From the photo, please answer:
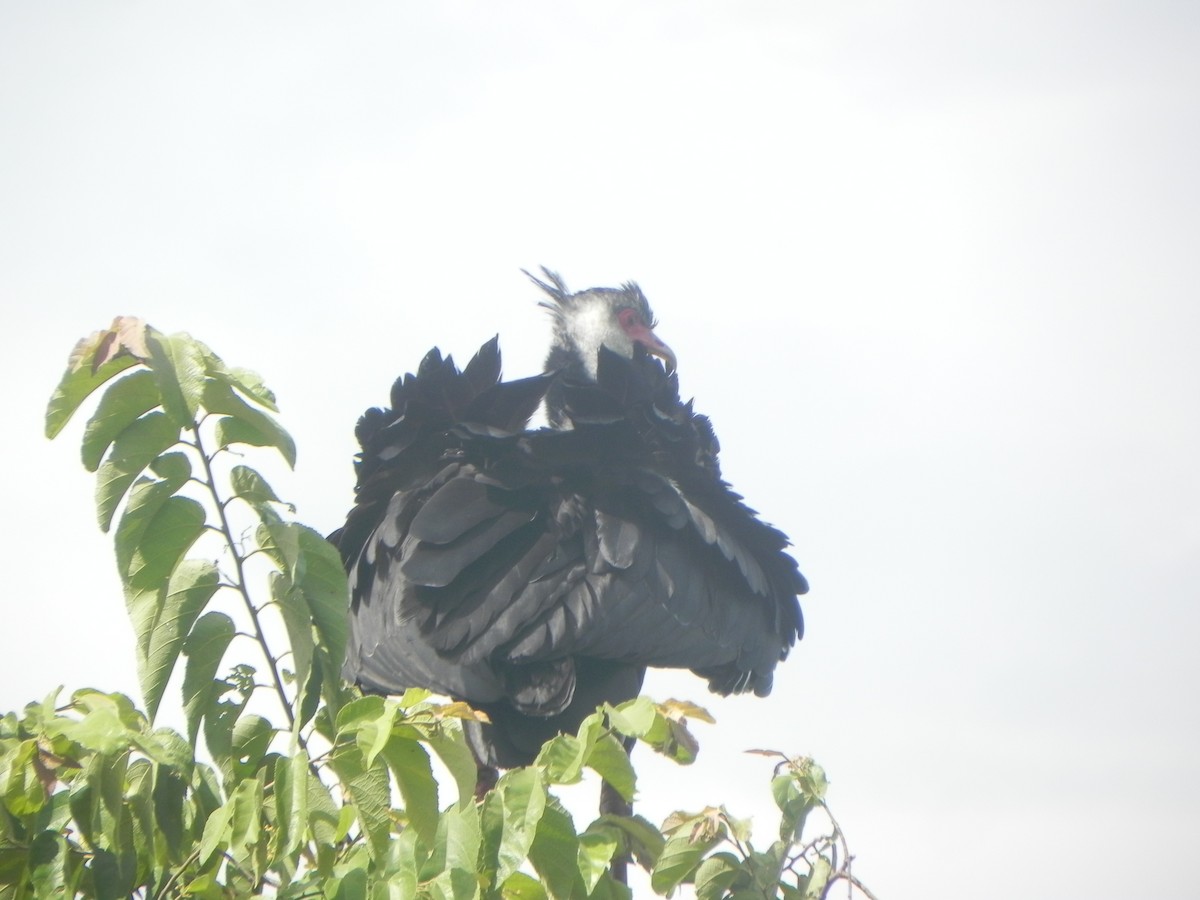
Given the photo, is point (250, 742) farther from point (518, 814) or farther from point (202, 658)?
point (518, 814)

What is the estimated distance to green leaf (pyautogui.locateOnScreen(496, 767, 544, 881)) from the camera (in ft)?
6.41

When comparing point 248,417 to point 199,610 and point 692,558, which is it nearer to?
point 199,610

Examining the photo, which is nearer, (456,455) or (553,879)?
(553,879)

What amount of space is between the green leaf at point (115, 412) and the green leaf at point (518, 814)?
0.74m

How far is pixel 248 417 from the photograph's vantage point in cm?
214

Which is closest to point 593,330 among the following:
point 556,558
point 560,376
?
point 560,376

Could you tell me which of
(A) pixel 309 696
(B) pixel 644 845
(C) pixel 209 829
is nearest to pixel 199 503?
(A) pixel 309 696

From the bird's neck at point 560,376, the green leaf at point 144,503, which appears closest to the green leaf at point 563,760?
the green leaf at point 144,503

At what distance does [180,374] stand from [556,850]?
0.84 meters

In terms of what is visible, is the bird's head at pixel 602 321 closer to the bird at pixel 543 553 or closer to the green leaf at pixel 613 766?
the bird at pixel 543 553

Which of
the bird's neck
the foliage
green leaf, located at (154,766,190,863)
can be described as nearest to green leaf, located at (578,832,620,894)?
the foliage

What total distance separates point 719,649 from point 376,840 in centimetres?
253

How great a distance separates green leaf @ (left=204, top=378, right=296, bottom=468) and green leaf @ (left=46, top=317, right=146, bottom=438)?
0.12 meters

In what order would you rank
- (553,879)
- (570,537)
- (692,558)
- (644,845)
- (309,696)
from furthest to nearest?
(692,558), (570,537), (644,845), (309,696), (553,879)
